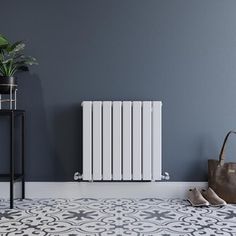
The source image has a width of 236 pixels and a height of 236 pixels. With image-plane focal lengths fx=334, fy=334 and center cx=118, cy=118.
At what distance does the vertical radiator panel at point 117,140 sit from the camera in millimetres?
2170

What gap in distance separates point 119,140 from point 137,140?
0.12 m

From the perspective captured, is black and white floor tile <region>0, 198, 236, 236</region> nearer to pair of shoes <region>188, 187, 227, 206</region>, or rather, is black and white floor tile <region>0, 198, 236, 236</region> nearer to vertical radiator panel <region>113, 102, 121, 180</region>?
pair of shoes <region>188, 187, 227, 206</region>

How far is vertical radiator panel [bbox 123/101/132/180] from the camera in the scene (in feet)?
7.13

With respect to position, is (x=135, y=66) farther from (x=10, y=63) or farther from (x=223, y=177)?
(x=223, y=177)

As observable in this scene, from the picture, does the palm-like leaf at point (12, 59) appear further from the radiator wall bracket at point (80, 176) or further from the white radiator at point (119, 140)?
the radiator wall bracket at point (80, 176)

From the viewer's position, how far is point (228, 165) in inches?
84.7

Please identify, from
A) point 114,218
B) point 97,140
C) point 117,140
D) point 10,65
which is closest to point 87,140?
point 97,140

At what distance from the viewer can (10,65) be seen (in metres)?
2.10

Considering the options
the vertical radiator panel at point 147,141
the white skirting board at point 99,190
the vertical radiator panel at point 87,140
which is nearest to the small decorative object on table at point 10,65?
the vertical radiator panel at point 87,140

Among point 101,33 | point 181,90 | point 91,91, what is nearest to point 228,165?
point 181,90

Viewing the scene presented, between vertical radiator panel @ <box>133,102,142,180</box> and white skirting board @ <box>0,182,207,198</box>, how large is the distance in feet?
0.43

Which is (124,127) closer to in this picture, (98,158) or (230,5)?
(98,158)

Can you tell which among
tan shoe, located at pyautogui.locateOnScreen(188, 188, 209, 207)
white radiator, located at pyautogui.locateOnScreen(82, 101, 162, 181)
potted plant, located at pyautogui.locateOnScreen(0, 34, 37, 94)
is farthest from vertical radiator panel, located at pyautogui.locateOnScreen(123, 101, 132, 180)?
potted plant, located at pyautogui.locateOnScreen(0, 34, 37, 94)

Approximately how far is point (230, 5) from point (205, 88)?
59 cm
